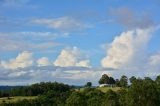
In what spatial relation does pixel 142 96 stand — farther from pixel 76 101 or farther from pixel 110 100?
pixel 76 101

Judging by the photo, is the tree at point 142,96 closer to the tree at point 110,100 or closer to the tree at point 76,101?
the tree at point 110,100

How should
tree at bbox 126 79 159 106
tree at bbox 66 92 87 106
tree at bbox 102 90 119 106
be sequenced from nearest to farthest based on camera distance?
1. tree at bbox 126 79 159 106
2. tree at bbox 102 90 119 106
3. tree at bbox 66 92 87 106

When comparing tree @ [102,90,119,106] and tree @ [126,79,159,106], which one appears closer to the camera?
tree @ [126,79,159,106]

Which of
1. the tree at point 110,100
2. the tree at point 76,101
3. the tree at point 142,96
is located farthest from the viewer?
the tree at point 76,101

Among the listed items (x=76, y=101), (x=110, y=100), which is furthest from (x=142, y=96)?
(x=76, y=101)

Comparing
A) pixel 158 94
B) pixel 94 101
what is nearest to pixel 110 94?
pixel 94 101

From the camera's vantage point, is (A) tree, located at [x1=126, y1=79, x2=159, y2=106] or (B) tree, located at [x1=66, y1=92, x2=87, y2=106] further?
(B) tree, located at [x1=66, y1=92, x2=87, y2=106]

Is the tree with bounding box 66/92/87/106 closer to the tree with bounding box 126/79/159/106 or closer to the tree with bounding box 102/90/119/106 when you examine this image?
the tree with bounding box 102/90/119/106

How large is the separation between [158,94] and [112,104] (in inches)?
662

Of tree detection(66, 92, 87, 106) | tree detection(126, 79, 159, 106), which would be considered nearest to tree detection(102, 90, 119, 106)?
tree detection(66, 92, 87, 106)

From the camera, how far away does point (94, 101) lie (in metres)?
190

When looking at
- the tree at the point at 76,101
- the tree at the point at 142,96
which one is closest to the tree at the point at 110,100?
the tree at the point at 76,101

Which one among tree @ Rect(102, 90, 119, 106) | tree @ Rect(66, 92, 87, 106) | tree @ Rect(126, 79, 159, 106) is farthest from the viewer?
tree @ Rect(66, 92, 87, 106)

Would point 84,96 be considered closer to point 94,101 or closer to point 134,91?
point 94,101
